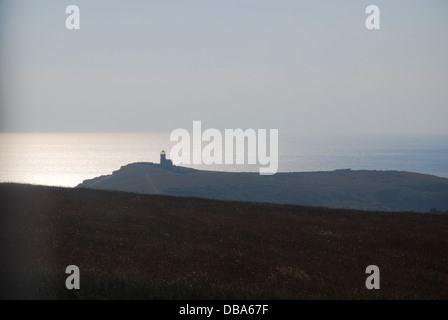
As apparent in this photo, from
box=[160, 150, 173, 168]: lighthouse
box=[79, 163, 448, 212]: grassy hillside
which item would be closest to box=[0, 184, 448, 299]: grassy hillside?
box=[79, 163, 448, 212]: grassy hillside

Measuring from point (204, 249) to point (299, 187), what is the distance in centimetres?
14690

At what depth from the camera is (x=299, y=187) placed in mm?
162750

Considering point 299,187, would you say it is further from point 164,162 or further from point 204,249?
point 204,249

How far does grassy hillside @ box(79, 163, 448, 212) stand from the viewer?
458 feet

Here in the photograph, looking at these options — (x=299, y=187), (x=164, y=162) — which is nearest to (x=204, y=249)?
(x=299, y=187)

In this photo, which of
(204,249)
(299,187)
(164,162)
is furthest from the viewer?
(164,162)

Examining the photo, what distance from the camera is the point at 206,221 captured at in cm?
2423

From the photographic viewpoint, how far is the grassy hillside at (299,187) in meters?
140

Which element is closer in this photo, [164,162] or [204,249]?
[204,249]

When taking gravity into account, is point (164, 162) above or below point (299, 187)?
above

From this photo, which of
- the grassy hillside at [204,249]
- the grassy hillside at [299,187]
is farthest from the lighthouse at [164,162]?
the grassy hillside at [204,249]

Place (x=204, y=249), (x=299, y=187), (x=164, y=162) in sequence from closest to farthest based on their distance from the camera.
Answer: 1. (x=204, y=249)
2. (x=299, y=187)
3. (x=164, y=162)
